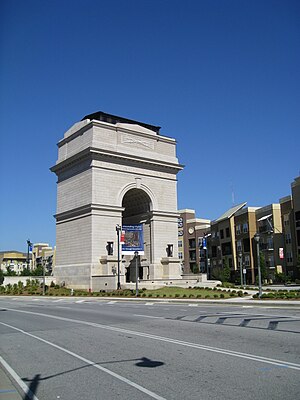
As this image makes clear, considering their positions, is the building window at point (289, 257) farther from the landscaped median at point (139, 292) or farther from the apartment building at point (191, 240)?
the apartment building at point (191, 240)

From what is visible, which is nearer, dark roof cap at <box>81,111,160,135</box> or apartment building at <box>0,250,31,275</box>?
dark roof cap at <box>81,111,160,135</box>

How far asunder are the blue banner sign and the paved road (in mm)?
39611

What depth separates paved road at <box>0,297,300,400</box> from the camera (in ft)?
23.1

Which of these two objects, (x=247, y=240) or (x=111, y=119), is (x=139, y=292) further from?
(x=247, y=240)

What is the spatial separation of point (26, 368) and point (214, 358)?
3.98 metres

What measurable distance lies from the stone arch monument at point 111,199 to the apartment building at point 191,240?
36.4m

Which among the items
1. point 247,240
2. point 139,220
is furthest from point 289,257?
point 139,220

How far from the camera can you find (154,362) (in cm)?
918

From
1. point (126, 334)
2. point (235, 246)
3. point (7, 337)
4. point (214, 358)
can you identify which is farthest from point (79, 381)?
point (235, 246)

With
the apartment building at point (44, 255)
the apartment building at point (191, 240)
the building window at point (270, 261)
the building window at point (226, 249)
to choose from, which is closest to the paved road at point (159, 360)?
the building window at point (270, 261)

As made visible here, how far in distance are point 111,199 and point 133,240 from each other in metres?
6.00

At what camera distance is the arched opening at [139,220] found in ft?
194

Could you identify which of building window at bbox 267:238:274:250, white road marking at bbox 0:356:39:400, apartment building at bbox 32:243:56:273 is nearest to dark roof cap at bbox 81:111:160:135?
building window at bbox 267:238:274:250

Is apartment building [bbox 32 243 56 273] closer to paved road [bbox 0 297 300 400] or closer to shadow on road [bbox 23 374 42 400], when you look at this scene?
paved road [bbox 0 297 300 400]
